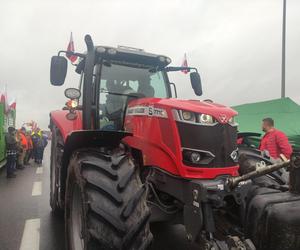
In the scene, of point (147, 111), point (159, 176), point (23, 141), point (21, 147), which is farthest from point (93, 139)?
point (23, 141)

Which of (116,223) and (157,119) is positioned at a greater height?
(157,119)

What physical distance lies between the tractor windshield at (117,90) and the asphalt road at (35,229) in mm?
1842

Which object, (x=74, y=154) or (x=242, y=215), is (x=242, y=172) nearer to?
(x=242, y=215)

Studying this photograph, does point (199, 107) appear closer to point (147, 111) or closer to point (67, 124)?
point (147, 111)

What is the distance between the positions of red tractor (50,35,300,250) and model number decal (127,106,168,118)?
1 cm

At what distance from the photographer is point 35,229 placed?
20.7 feet

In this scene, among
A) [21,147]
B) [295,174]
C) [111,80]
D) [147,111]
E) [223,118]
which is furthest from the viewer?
[21,147]

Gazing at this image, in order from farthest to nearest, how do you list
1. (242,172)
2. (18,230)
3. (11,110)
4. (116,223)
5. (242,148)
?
(11,110), (18,230), (242,148), (242,172), (116,223)

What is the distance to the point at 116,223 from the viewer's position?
3.16 m

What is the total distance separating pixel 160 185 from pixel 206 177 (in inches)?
23.9

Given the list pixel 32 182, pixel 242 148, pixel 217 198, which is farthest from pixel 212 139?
pixel 32 182

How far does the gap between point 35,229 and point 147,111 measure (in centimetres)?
335

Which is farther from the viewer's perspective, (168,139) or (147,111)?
(147,111)

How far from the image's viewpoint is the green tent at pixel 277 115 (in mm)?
11031
